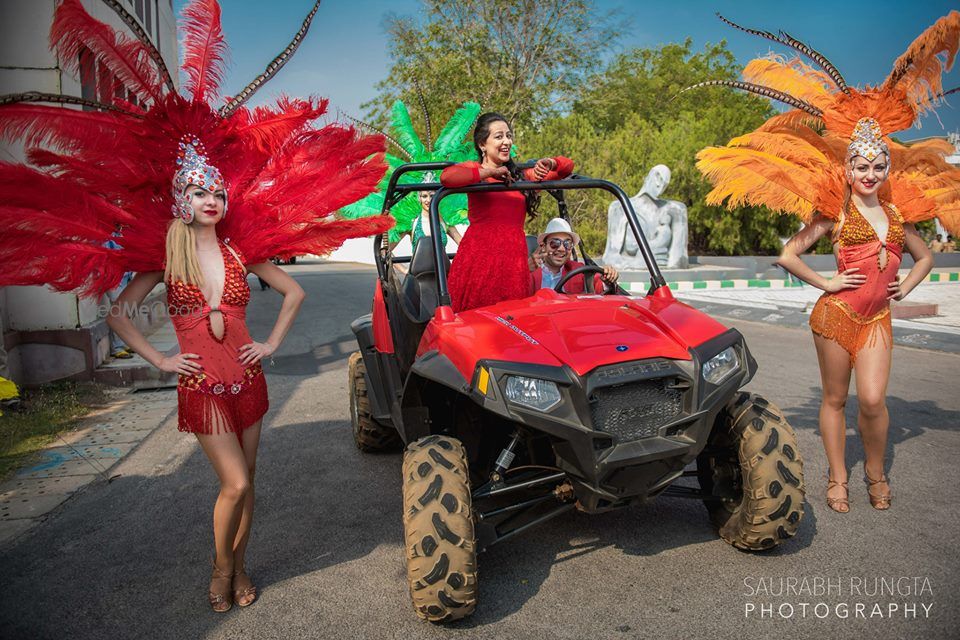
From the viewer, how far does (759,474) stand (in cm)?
319

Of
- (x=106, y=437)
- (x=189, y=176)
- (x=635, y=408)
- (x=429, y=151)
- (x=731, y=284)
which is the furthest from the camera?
(x=731, y=284)

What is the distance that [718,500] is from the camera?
350cm

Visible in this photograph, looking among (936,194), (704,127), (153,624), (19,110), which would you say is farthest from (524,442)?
(704,127)

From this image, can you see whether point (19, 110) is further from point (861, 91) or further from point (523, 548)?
point (861, 91)

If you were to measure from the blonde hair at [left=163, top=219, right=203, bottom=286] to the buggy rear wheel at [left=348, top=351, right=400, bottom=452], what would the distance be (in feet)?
6.96

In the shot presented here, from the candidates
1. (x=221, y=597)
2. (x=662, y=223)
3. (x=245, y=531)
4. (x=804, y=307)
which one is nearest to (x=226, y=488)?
(x=245, y=531)

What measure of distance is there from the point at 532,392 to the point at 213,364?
139cm

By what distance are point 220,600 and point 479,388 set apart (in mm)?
1524

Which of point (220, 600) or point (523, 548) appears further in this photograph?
point (523, 548)

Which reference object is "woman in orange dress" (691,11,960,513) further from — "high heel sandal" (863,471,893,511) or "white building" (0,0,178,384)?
"white building" (0,0,178,384)

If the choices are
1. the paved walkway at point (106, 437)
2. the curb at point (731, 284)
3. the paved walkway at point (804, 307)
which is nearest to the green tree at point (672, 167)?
the curb at point (731, 284)

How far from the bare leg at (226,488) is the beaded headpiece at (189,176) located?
0.96 m

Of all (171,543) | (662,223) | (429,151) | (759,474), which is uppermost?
Result: (429,151)

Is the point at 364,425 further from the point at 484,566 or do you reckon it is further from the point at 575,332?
the point at 575,332
